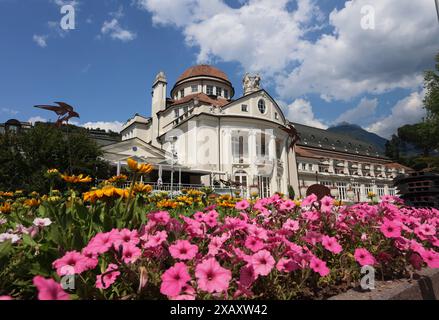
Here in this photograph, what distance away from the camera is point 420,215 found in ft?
10.1

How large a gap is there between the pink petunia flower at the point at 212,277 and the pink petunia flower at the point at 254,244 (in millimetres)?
337

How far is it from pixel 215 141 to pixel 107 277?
25329mm

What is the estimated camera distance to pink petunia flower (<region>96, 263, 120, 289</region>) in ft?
3.93

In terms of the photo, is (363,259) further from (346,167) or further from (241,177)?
(346,167)

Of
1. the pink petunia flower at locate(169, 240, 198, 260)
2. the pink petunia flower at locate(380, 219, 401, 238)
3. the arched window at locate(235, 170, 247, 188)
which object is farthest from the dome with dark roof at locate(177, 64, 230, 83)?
the pink petunia flower at locate(169, 240, 198, 260)

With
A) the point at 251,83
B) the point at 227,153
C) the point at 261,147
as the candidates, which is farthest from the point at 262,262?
the point at 251,83

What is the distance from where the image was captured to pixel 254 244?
153 centimetres

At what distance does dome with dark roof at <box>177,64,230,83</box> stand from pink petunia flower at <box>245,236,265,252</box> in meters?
35.9

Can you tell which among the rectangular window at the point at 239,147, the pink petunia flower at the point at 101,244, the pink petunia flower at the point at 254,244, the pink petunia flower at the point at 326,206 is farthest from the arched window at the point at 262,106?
the pink petunia flower at the point at 101,244

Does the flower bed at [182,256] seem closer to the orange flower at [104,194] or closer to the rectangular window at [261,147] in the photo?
the orange flower at [104,194]

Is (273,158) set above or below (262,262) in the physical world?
above
